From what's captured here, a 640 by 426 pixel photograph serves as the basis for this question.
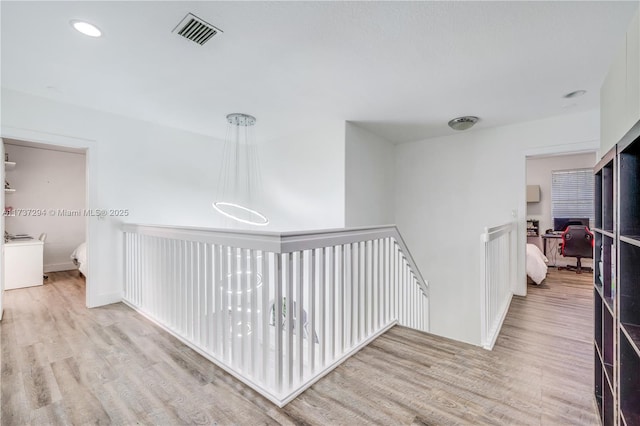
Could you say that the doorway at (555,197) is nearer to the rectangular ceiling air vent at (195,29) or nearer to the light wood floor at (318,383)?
the light wood floor at (318,383)

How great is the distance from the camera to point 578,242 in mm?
5254

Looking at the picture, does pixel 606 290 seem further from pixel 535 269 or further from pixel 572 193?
pixel 572 193

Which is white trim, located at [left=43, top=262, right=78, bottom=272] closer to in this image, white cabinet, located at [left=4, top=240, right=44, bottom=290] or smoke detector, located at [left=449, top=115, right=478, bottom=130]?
white cabinet, located at [left=4, top=240, right=44, bottom=290]

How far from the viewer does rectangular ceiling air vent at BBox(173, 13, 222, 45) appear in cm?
188

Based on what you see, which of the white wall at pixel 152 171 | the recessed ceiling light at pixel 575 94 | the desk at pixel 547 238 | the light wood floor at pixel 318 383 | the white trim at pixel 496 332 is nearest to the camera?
the light wood floor at pixel 318 383

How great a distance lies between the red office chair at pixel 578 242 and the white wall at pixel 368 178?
3410 mm

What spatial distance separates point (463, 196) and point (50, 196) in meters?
7.51

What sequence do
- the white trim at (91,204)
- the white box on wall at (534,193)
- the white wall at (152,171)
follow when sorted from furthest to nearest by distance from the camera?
the white box on wall at (534,193) < the white trim at (91,204) < the white wall at (152,171)

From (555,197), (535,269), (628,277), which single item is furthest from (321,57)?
(555,197)

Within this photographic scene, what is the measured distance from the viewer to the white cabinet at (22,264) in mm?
4301

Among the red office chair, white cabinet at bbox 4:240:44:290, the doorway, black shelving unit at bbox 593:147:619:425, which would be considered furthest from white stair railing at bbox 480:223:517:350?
white cabinet at bbox 4:240:44:290

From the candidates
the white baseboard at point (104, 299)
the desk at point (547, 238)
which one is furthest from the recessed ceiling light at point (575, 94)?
the white baseboard at point (104, 299)

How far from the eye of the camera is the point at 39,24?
1937 mm

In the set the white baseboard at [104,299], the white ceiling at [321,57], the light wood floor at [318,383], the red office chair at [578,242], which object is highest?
the white ceiling at [321,57]
